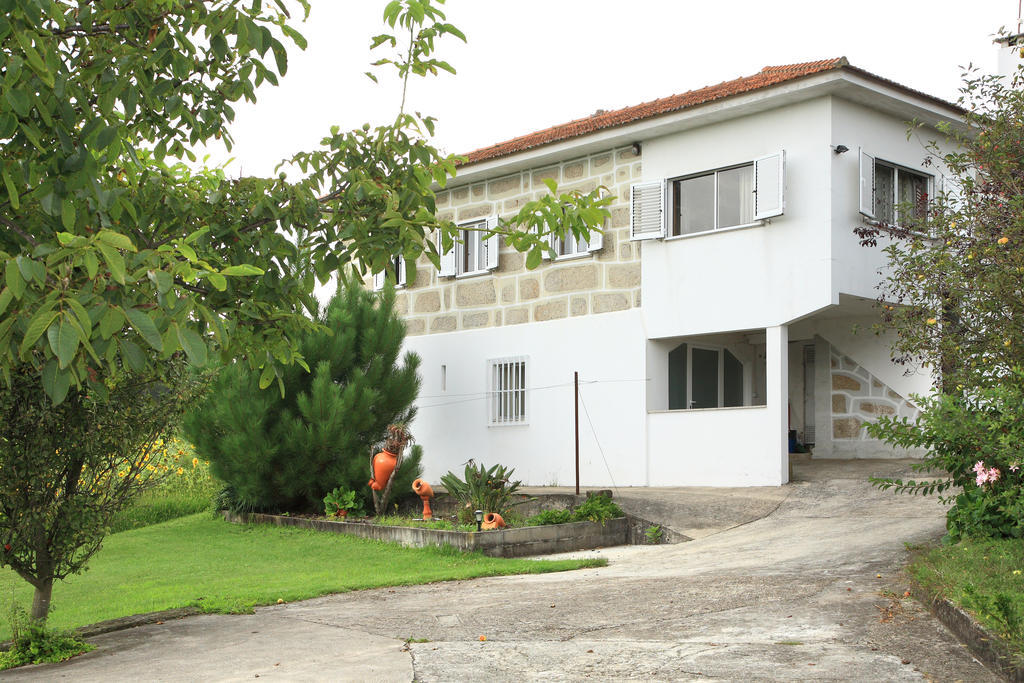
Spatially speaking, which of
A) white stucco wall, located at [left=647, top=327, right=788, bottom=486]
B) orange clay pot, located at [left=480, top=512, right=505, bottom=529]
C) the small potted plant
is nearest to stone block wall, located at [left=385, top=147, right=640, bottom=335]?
white stucco wall, located at [left=647, top=327, right=788, bottom=486]

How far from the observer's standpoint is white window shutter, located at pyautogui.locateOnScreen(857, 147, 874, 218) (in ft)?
48.9

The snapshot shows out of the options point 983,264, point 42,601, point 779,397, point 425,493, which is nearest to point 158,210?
point 42,601

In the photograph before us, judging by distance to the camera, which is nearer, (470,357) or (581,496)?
(581,496)

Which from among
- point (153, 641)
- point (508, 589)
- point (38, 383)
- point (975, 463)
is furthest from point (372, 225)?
point (975, 463)

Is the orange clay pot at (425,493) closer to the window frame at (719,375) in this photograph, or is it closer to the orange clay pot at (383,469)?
the orange clay pot at (383,469)

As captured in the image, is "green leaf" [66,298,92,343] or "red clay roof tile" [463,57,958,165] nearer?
"green leaf" [66,298,92,343]

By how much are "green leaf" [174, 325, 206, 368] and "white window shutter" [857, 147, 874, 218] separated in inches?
506

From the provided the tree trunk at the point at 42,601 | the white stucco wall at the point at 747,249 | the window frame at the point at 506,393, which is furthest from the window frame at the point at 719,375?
the tree trunk at the point at 42,601

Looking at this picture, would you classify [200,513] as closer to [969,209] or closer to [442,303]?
[442,303]

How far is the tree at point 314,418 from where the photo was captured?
15.3 meters

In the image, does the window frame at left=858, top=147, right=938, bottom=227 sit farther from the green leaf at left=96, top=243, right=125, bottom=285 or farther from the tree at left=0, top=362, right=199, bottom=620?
the green leaf at left=96, top=243, right=125, bottom=285

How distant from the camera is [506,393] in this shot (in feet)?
61.4

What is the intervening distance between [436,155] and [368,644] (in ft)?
10.3

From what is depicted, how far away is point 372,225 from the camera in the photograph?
18.6 ft
